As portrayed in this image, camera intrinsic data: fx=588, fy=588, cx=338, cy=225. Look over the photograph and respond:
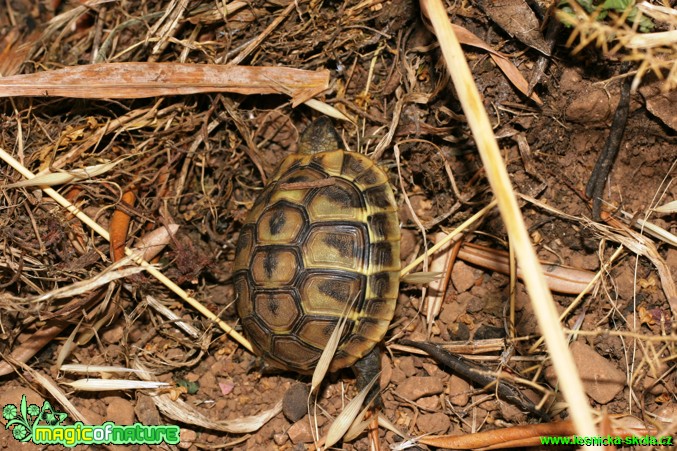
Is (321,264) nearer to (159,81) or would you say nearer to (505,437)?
(505,437)

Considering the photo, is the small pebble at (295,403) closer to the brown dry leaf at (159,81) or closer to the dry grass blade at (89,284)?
the dry grass blade at (89,284)

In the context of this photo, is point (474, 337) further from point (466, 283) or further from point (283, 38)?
point (283, 38)

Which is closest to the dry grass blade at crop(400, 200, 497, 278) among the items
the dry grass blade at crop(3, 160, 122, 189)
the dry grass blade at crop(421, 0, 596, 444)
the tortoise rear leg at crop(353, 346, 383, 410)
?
the tortoise rear leg at crop(353, 346, 383, 410)

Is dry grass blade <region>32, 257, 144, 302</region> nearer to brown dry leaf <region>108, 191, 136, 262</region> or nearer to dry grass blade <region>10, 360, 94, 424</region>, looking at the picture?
brown dry leaf <region>108, 191, 136, 262</region>

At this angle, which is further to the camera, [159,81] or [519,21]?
[159,81]

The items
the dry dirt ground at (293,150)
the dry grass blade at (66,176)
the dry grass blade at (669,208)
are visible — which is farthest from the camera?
the dry grass blade at (66,176)

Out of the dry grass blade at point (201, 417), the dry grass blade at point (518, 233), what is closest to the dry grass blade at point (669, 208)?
the dry grass blade at point (518, 233)

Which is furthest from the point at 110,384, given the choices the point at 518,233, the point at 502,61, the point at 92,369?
the point at 502,61
